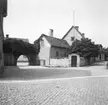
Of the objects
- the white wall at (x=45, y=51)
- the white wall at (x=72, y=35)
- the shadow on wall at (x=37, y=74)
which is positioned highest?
the white wall at (x=72, y=35)

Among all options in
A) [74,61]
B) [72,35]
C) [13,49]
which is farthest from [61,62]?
[72,35]

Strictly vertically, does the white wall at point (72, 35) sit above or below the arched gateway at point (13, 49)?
above

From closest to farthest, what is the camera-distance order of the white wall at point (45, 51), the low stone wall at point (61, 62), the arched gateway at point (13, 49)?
the low stone wall at point (61, 62)
the arched gateway at point (13, 49)
the white wall at point (45, 51)

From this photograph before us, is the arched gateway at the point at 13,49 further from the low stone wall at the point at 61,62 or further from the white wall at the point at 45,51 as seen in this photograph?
the low stone wall at the point at 61,62

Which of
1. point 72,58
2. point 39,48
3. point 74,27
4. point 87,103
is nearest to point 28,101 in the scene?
point 87,103

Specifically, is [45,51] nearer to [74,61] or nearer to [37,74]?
[74,61]

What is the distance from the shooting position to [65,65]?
91.2 feet

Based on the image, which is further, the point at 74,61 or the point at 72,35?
the point at 72,35

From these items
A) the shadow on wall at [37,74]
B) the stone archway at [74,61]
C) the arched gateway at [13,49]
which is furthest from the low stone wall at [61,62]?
the shadow on wall at [37,74]

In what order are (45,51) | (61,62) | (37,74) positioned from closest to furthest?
(37,74) < (61,62) < (45,51)

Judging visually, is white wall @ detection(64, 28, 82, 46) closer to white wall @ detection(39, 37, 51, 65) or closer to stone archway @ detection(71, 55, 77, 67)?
white wall @ detection(39, 37, 51, 65)

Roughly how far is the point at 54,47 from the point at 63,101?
28.6 metres

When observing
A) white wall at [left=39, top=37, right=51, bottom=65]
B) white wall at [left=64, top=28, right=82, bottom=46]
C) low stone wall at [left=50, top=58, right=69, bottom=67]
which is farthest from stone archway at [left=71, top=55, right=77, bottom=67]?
white wall at [left=64, top=28, right=82, bottom=46]

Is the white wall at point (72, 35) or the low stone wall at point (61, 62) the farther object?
the white wall at point (72, 35)
